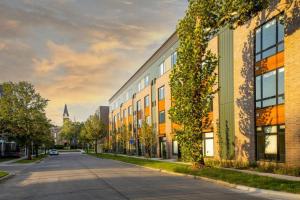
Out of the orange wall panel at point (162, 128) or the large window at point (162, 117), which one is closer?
the orange wall panel at point (162, 128)

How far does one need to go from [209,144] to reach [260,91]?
11.2 meters

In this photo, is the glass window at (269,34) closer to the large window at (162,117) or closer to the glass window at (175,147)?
the glass window at (175,147)

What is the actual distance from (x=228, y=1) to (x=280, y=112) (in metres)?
7.61

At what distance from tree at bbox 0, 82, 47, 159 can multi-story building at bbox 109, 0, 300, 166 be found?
3344 cm

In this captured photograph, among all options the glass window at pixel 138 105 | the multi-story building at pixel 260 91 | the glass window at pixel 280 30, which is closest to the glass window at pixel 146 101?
the glass window at pixel 138 105

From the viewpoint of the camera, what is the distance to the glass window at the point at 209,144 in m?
37.2

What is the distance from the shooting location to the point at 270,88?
26.4m

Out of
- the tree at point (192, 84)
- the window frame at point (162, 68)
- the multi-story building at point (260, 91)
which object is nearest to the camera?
the multi-story building at point (260, 91)

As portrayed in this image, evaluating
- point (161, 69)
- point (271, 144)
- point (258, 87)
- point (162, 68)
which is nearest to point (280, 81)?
point (258, 87)

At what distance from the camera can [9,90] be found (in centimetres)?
6309

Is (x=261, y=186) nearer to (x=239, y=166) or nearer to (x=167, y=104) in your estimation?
(x=239, y=166)

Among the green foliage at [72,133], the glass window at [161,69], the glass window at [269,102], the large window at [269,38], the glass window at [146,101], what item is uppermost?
the glass window at [161,69]

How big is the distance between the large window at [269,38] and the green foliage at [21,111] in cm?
4296

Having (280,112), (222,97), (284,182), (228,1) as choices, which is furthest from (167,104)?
(284,182)
